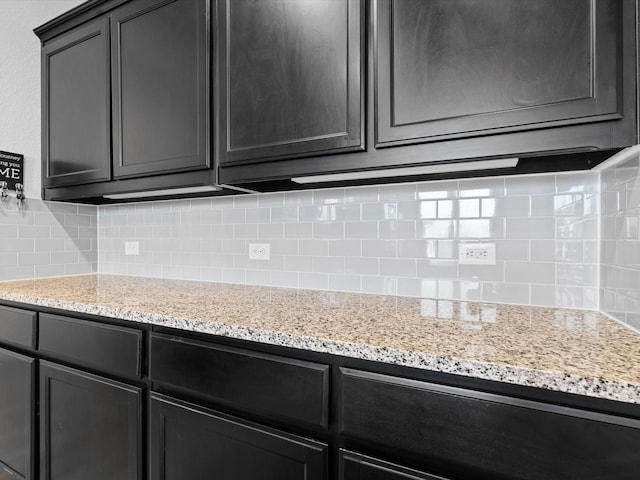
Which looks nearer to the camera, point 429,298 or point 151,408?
point 151,408

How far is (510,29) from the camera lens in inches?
38.2

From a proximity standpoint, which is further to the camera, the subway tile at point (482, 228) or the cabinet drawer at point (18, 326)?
the cabinet drawer at point (18, 326)

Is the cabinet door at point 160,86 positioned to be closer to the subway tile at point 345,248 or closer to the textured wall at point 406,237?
the textured wall at point 406,237

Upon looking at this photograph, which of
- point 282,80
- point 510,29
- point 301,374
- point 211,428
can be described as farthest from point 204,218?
point 510,29

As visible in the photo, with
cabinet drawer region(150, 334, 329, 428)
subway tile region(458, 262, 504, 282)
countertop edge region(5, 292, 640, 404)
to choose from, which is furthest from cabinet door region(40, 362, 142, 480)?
subway tile region(458, 262, 504, 282)

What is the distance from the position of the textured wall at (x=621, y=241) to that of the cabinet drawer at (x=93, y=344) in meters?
1.41

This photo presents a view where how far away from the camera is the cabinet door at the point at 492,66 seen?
34.9 inches

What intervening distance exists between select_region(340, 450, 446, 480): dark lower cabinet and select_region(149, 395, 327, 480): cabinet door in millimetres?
56

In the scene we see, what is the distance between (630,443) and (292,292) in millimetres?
1153

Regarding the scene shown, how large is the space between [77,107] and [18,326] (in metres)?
1.11

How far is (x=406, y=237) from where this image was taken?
4.77ft

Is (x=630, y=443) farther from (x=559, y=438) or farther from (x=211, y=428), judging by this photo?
(x=211, y=428)

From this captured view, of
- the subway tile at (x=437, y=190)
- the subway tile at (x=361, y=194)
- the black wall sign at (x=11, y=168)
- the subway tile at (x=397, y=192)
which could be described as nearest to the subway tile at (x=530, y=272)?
the subway tile at (x=437, y=190)

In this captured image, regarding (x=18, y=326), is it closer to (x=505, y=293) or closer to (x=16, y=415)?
(x=16, y=415)
